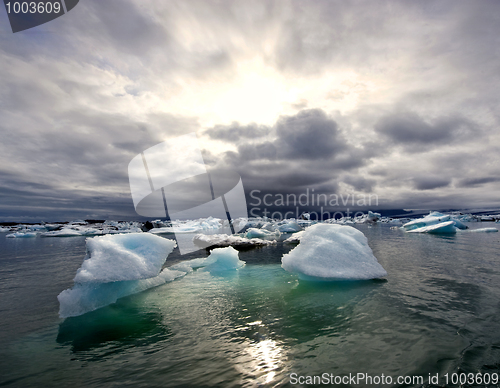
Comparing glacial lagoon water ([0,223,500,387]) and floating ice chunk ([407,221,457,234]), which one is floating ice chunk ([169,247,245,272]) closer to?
glacial lagoon water ([0,223,500,387])

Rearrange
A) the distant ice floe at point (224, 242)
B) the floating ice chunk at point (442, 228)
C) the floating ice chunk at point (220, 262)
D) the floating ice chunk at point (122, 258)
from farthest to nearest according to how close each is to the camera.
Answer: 1. the floating ice chunk at point (442, 228)
2. the distant ice floe at point (224, 242)
3. the floating ice chunk at point (220, 262)
4. the floating ice chunk at point (122, 258)

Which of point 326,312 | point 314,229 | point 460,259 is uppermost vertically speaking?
point 314,229

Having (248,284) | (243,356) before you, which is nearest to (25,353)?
(243,356)

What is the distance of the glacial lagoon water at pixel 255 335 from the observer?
4820 millimetres

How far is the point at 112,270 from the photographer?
27.5 ft

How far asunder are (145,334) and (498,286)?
1491 centimetres

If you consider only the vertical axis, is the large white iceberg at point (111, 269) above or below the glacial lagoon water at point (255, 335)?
above

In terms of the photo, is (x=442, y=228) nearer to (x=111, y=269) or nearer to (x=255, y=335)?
(x=255, y=335)

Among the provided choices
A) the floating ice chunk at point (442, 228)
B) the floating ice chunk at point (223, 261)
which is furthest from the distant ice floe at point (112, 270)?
the floating ice chunk at point (442, 228)

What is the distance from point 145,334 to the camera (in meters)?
6.66

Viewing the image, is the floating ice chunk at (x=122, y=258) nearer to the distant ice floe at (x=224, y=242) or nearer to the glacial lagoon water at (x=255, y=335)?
the glacial lagoon water at (x=255, y=335)

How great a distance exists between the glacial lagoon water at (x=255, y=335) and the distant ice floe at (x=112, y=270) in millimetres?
626

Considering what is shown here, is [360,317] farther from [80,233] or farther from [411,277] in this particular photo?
[80,233]

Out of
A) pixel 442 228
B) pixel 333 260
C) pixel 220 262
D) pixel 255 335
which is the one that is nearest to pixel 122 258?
pixel 255 335
